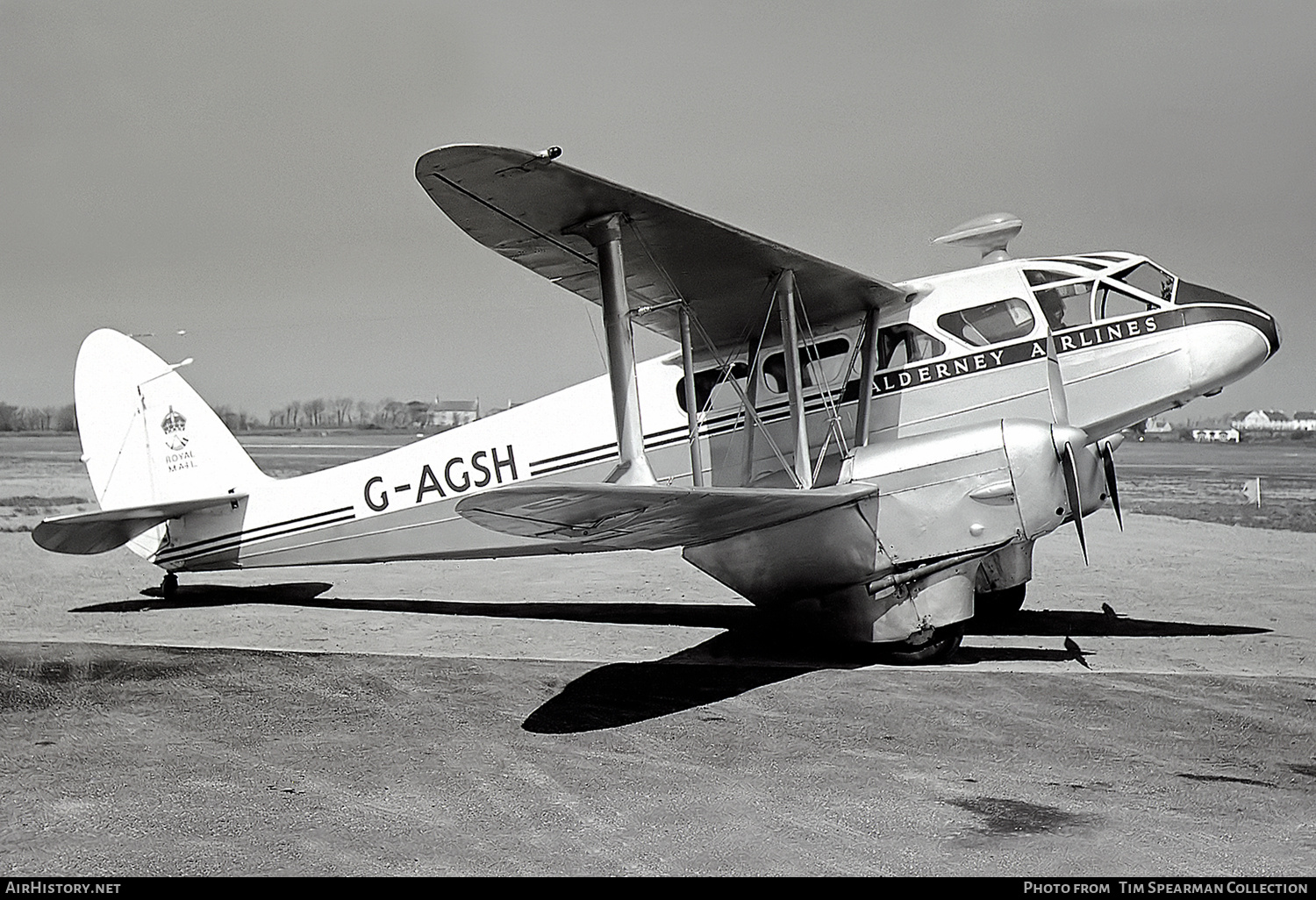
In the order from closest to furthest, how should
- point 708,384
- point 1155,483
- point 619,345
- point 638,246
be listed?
point 619,345 → point 638,246 → point 708,384 → point 1155,483

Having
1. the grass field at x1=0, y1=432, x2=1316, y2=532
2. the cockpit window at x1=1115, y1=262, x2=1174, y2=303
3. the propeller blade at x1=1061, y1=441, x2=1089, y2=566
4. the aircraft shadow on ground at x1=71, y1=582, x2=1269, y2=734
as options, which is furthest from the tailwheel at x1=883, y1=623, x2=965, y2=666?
the grass field at x1=0, y1=432, x2=1316, y2=532

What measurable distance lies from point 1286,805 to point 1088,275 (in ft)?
19.9

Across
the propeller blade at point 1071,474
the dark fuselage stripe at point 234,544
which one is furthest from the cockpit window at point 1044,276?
the dark fuselage stripe at point 234,544

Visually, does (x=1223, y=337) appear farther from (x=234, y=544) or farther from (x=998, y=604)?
(x=234, y=544)

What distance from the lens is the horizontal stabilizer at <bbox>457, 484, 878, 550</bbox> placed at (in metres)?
6.97

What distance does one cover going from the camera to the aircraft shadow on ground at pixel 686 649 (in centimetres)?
829

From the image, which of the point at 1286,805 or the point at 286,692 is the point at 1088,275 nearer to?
the point at 1286,805

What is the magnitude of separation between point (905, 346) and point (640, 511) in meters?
4.03

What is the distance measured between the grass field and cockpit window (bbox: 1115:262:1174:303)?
15.1 m

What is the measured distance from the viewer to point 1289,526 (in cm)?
2348

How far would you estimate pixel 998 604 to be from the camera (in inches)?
489

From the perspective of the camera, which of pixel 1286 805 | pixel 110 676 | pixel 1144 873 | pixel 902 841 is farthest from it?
pixel 110 676

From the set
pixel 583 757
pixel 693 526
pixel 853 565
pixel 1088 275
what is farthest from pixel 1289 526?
pixel 583 757

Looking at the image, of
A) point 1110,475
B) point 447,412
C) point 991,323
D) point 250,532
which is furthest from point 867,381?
point 447,412
